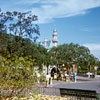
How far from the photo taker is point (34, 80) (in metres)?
11.3

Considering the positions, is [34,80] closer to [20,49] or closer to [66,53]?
[20,49]

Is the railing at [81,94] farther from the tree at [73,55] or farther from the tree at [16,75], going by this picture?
the tree at [73,55]

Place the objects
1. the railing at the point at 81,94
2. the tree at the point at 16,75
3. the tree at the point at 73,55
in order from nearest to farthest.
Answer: the tree at the point at 16,75 < the railing at the point at 81,94 < the tree at the point at 73,55

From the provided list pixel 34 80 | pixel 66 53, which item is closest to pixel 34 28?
pixel 66 53

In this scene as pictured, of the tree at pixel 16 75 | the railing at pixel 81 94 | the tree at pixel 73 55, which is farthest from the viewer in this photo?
the tree at pixel 73 55

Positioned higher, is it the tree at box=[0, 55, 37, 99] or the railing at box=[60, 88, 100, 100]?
the tree at box=[0, 55, 37, 99]

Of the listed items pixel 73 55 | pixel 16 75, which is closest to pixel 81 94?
pixel 16 75

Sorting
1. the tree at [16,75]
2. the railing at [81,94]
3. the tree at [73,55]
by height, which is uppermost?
the tree at [73,55]

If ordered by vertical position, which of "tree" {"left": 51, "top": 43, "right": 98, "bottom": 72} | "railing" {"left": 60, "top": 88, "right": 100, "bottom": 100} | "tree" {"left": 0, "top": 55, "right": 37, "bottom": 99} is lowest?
"railing" {"left": 60, "top": 88, "right": 100, "bottom": 100}

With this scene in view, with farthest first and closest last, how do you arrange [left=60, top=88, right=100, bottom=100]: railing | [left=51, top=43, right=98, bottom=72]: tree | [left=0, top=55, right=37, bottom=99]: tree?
[left=51, top=43, right=98, bottom=72]: tree → [left=60, top=88, right=100, bottom=100]: railing → [left=0, top=55, right=37, bottom=99]: tree

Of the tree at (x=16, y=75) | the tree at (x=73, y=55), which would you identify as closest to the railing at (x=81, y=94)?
the tree at (x=16, y=75)

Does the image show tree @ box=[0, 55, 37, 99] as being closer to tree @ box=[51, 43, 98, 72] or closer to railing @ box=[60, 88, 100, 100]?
railing @ box=[60, 88, 100, 100]

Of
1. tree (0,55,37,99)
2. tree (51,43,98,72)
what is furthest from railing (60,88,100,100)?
tree (51,43,98,72)

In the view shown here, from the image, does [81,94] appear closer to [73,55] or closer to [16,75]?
[16,75]
